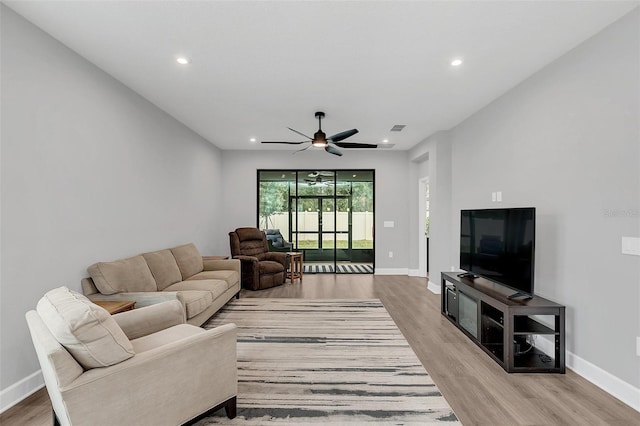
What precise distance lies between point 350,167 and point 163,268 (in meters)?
4.43

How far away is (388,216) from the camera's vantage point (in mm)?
6969

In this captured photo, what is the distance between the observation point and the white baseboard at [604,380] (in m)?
2.20

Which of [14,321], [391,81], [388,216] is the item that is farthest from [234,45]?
[388,216]

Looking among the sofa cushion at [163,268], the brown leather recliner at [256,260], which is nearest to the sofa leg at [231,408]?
the sofa cushion at [163,268]

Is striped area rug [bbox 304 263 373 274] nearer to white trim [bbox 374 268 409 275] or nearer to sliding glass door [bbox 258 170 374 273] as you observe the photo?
sliding glass door [bbox 258 170 374 273]

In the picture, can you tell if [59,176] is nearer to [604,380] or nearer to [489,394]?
[489,394]

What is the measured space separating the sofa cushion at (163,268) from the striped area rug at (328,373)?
0.73 meters

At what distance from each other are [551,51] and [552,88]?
377 mm

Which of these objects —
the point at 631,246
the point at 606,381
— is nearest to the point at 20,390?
the point at 606,381

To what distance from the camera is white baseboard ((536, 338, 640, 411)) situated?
2200 millimetres

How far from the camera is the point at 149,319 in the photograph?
89.2 inches

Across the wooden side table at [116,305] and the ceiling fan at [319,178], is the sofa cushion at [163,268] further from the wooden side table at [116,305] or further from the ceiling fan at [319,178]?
the ceiling fan at [319,178]

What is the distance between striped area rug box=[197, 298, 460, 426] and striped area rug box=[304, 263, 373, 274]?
281cm

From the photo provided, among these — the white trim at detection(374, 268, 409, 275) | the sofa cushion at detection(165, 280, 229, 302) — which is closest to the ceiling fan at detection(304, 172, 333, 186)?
the white trim at detection(374, 268, 409, 275)
